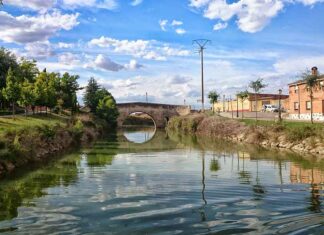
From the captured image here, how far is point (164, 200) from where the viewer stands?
49.7 ft

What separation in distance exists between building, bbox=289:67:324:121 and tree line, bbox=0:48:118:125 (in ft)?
108

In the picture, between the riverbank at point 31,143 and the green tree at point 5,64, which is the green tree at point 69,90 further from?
the riverbank at point 31,143

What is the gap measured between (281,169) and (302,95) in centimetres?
4229

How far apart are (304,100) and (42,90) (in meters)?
36.1

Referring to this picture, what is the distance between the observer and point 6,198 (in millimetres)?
16484

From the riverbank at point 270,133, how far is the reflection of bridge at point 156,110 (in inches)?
1005

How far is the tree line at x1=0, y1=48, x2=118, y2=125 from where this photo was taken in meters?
51.2

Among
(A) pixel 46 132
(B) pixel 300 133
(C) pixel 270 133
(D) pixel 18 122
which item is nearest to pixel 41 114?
(D) pixel 18 122

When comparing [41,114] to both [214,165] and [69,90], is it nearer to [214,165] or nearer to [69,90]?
[69,90]

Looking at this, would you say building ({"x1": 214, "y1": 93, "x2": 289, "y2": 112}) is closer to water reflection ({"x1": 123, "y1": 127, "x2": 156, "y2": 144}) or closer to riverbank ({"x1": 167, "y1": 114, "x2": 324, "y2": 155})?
water reflection ({"x1": 123, "y1": 127, "x2": 156, "y2": 144})

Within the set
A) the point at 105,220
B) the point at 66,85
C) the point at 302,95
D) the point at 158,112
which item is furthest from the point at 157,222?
the point at 158,112

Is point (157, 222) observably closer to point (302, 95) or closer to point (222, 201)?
point (222, 201)

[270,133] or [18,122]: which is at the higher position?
[18,122]

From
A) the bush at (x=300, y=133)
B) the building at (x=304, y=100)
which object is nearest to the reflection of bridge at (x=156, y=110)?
the building at (x=304, y=100)
